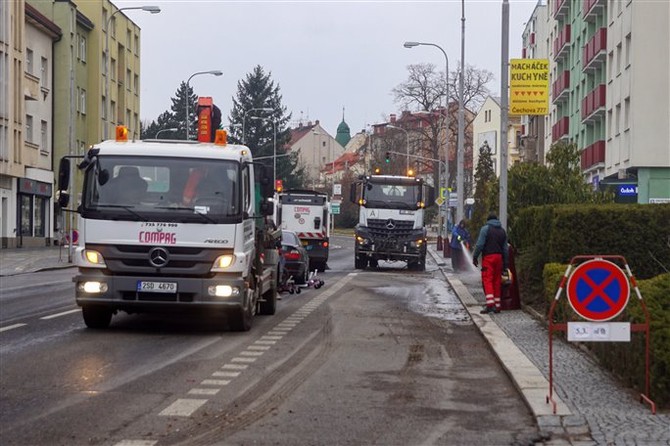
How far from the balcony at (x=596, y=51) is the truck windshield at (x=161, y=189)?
41.6m

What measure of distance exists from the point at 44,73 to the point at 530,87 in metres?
43.3

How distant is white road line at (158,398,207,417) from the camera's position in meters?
8.33

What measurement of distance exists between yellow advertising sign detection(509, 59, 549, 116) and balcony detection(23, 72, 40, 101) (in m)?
37.0

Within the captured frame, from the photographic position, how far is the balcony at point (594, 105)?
52.6m

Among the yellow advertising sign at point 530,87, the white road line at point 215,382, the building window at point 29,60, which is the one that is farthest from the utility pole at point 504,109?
the building window at point 29,60

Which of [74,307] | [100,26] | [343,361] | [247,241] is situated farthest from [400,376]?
[100,26]

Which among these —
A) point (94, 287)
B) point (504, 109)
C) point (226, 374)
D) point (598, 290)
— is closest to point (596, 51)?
point (504, 109)

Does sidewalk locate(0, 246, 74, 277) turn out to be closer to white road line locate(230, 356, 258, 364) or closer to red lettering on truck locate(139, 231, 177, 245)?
red lettering on truck locate(139, 231, 177, 245)

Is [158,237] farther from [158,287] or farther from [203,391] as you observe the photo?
[203,391]

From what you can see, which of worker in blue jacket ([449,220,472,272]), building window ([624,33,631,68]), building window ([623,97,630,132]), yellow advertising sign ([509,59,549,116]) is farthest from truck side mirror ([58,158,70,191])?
building window ([624,33,631,68])

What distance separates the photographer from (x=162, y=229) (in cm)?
1372

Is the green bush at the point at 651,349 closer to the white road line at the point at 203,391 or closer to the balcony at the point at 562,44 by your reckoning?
the white road line at the point at 203,391

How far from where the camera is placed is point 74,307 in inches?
727

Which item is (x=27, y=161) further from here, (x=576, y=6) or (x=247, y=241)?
(x=247, y=241)
